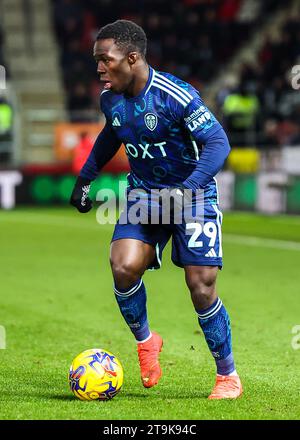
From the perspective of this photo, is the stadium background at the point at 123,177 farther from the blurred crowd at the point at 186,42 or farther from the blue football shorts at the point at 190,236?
the blue football shorts at the point at 190,236

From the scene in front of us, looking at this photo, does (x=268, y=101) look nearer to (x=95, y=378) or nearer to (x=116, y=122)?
(x=116, y=122)

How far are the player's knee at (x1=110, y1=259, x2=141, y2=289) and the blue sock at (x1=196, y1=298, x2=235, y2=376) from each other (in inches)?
16.6

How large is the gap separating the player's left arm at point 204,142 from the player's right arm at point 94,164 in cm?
72

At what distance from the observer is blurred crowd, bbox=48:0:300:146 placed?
28.3 metres

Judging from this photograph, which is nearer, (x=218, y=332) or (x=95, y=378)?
(x=95, y=378)

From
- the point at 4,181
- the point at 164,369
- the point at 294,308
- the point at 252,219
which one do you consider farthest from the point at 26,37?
the point at 164,369

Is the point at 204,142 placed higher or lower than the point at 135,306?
higher

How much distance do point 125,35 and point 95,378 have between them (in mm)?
1968

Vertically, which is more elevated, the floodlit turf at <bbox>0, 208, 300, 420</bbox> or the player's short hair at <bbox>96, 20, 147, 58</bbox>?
the player's short hair at <bbox>96, 20, 147, 58</bbox>

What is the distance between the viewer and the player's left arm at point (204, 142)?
6285mm

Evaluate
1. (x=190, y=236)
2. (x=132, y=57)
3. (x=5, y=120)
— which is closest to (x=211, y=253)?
(x=190, y=236)

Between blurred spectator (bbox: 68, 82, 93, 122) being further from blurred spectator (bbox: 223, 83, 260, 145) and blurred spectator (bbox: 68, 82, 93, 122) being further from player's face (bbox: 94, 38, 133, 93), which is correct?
player's face (bbox: 94, 38, 133, 93)

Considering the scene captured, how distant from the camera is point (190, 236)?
6.45 metres

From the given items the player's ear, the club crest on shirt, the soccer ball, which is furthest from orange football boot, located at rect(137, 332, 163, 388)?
the player's ear
